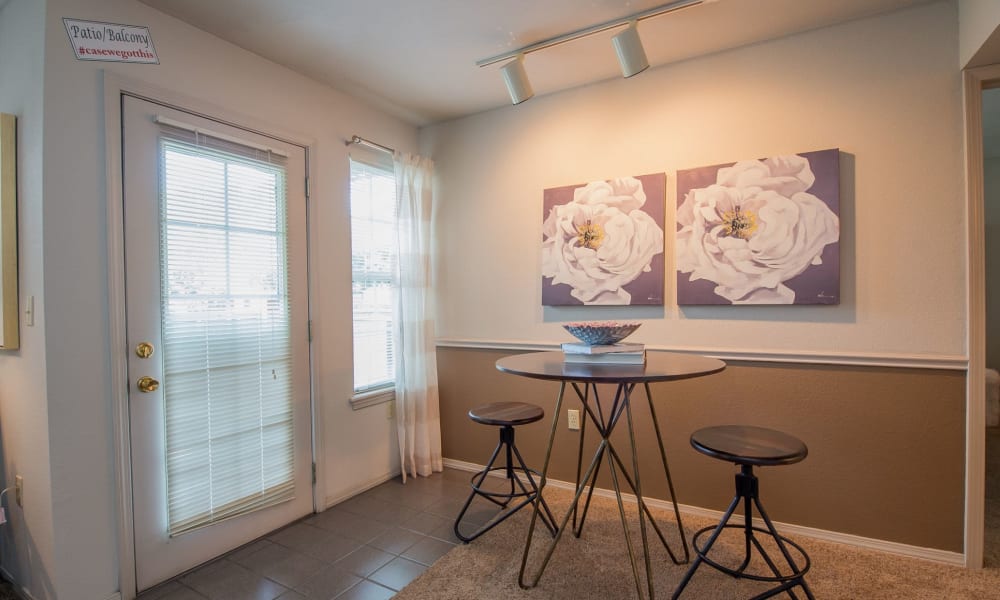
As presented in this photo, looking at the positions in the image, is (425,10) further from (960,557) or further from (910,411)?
(960,557)

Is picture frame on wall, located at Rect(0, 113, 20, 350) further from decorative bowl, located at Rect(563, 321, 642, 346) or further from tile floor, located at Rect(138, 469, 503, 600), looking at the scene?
decorative bowl, located at Rect(563, 321, 642, 346)

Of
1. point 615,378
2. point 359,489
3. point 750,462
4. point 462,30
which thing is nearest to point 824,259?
point 750,462

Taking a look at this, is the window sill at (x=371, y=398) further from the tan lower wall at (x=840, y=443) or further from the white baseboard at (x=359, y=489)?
the tan lower wall at (x=840, y=443)


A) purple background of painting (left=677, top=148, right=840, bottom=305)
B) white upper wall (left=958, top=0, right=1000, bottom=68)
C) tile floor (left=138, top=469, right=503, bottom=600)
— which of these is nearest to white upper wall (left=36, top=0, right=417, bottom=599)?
tile floor (left=138, top=469, right=503, bottom=600)

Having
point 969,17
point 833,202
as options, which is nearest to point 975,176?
point 833,202

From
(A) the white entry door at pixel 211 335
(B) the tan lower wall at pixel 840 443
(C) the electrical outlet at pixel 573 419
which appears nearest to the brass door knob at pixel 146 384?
(A) the white entry door at pixel 211 335

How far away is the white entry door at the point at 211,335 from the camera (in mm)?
1996

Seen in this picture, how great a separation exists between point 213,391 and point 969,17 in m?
3.77

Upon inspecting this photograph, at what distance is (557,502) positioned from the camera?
9.06 feet

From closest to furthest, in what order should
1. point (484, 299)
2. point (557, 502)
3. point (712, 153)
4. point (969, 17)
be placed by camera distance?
point (969, 17)
point (712, 153)
point (557, 502)
point (484, 299)

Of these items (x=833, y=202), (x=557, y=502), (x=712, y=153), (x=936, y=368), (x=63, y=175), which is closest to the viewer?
(x=63, y=175)

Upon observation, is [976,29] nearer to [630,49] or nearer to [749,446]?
[630,49]

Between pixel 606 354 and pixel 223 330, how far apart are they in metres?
1.83

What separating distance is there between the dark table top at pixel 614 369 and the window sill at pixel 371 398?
135cm
